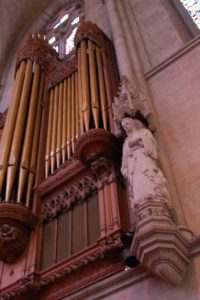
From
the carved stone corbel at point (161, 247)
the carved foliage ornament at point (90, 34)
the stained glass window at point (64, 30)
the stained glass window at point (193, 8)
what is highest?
the stained glass window at point (64, 30)

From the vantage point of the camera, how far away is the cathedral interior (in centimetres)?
342

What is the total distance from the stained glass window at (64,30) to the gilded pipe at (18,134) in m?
2.98

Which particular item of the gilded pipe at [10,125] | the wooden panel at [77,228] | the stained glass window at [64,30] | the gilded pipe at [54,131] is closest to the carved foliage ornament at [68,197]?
the wooden panel at [77,228]

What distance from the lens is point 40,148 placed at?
5812 millimetres

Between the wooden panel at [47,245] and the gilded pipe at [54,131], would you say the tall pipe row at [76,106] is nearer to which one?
the gilded pipe at [54,131]

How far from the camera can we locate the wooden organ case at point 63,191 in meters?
4.04

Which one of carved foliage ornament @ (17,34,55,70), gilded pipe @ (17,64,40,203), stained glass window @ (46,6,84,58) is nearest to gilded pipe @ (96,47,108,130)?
gilded pipe @ (17,64,40,203)

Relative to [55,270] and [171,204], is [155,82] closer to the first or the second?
[171,204]

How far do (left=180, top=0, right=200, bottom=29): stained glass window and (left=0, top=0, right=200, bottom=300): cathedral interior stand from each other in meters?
0.05

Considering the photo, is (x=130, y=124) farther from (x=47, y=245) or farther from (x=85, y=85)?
(x=85, y=85)

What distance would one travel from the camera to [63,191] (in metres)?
5.01

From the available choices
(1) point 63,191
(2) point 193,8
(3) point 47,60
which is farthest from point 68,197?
(2) point 193,8

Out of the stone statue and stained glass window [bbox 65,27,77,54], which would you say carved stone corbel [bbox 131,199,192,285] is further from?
stained glass window [bbox 65,27,77,54]

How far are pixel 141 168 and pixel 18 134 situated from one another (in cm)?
287
